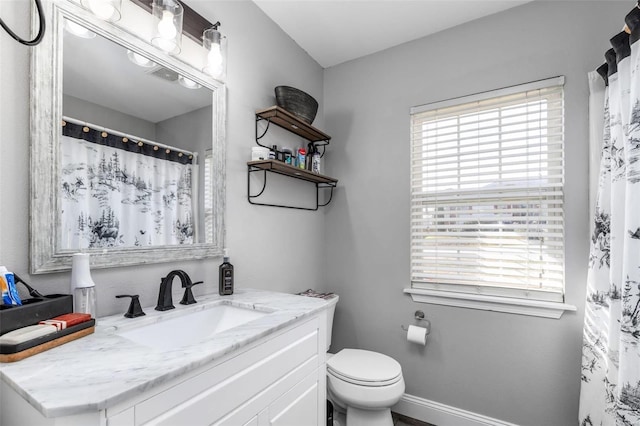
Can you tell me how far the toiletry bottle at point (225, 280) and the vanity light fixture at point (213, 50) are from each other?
3.10ft

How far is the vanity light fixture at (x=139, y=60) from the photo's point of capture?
1198 millimetres

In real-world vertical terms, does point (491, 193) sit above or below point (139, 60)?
below

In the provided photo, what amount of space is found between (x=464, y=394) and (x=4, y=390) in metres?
2.16

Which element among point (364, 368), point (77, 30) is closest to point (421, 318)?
point (364, 368)

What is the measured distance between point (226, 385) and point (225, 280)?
0.67 meters

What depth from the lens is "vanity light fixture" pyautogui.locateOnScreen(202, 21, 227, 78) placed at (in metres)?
1.44

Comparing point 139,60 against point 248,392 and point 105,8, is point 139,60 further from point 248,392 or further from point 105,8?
point 248,392

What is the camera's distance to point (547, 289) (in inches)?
67.0

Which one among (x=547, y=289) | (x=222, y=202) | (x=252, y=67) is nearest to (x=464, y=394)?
(x=547, y=289)

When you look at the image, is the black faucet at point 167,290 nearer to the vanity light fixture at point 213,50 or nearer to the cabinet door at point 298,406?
the cabinet door at point 298,406

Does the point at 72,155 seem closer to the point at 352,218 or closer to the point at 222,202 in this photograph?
the point at 222,202

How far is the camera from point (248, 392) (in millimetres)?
924

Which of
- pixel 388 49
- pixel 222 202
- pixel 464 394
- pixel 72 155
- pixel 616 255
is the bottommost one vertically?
pixel 464 394

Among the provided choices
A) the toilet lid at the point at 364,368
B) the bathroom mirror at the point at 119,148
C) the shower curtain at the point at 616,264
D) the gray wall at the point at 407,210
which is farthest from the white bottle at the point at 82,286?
the shower curtain at the point at 616,264
